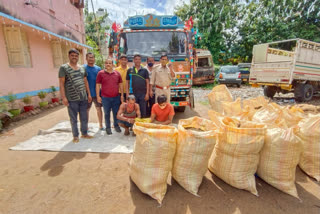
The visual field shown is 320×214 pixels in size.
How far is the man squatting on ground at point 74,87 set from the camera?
307 centimetres

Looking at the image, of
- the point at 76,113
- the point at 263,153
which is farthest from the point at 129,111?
the point at 263,153

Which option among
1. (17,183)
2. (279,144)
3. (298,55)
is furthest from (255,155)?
(298,55)

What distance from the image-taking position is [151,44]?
4.63m

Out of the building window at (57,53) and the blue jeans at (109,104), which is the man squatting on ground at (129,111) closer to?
the blue jeans at (109,104)

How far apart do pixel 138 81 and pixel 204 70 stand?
9194mm

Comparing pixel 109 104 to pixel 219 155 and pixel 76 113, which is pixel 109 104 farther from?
pixel 219 155

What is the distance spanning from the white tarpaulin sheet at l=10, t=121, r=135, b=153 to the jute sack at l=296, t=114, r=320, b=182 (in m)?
2.51

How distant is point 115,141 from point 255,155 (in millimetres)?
2432

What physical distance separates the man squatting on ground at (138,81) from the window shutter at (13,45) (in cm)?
417

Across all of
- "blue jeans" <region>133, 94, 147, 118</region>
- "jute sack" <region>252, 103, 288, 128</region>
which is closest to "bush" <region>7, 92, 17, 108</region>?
"blue jeans" <region>133, 94, 147, 118</region>

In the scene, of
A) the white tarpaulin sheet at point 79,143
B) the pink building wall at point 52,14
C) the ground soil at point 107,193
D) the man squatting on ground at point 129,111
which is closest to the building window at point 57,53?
the pink building wall at point 52,14

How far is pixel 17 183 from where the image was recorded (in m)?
2.24

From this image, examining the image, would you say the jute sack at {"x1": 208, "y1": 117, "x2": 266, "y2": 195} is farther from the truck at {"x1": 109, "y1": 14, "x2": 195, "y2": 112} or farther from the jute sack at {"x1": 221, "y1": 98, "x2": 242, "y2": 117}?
the truck at {"x1": 109, "y1": 14, "x2": 195, "y2": 112}

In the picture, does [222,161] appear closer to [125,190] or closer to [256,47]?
[125,190]
